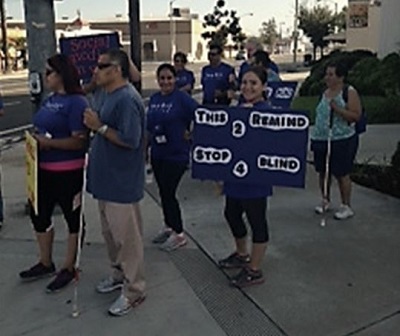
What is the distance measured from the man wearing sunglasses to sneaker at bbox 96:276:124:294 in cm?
25

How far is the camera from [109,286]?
15.3 feet

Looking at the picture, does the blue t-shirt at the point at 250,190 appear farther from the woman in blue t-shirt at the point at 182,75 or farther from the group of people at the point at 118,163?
the woman in blue t-shirt at the point at 182,75

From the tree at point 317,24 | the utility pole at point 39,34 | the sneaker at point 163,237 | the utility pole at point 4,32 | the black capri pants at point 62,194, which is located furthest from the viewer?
the tree at point 317,24

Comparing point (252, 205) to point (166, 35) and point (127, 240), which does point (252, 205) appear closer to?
point (127, 240)

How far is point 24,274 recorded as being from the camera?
16.1ft

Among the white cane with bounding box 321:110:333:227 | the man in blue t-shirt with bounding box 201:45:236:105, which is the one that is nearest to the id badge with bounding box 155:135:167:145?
the white cane with bounding box 321:110:333:227

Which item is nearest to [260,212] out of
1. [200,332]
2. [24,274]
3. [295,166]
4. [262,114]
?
[295,166]

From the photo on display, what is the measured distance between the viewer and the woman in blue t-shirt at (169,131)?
5344 mm

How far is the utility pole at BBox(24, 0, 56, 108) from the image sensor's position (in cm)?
644

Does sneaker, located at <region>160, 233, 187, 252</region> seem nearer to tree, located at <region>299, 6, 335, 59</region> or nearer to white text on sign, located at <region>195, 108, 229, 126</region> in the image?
white text on sign, located at <region>195, 108, 229, 126</region>

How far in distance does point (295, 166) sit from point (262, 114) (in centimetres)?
44

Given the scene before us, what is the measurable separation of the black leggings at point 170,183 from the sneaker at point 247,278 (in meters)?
1.03

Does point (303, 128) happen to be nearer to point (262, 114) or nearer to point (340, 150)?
point (262, 114)

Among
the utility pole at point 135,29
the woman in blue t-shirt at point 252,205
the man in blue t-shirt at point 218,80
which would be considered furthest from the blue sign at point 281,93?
the woman in blue t-shirt at point 252,205
